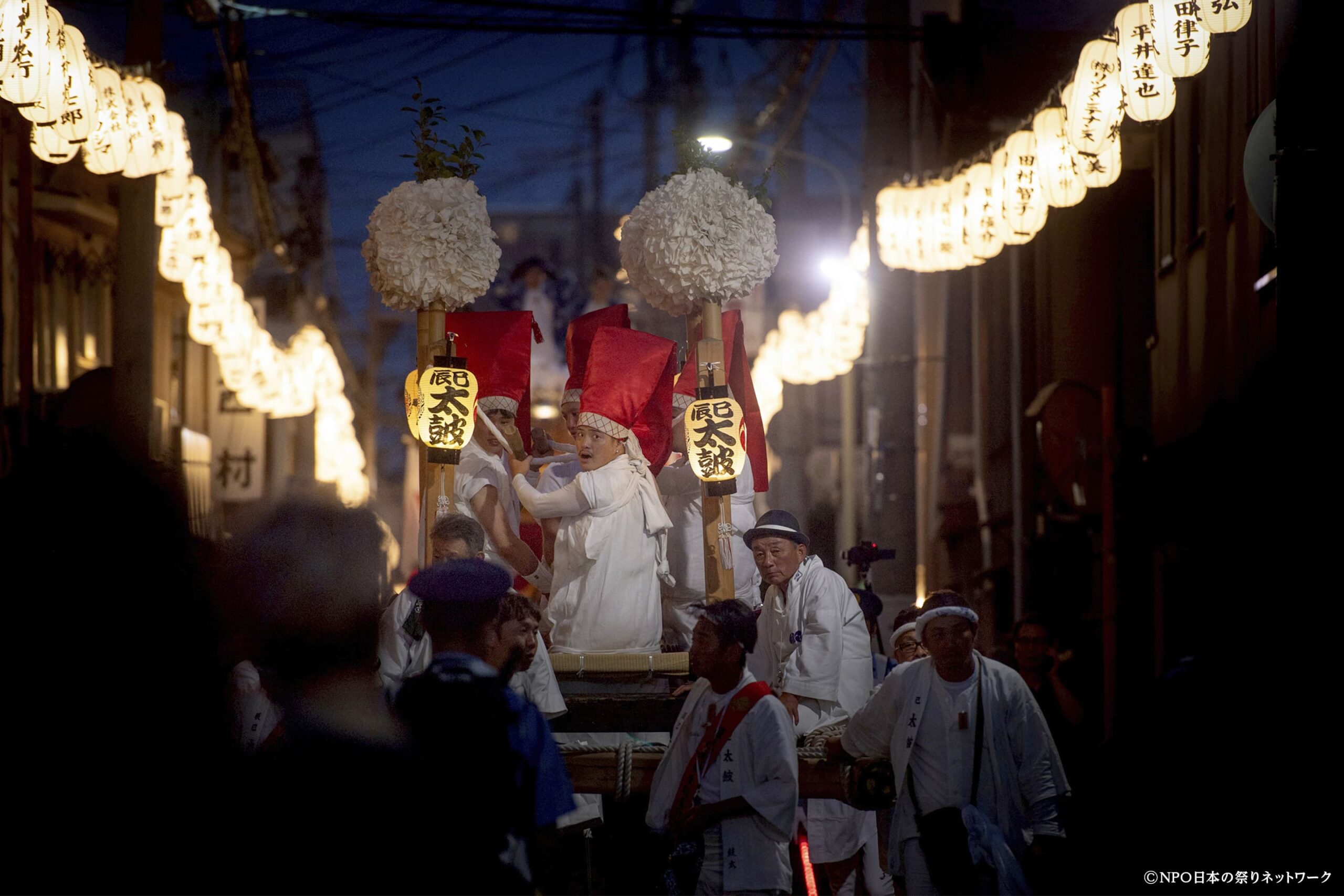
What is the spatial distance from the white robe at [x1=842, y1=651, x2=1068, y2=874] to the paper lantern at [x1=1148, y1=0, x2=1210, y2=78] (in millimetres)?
4719

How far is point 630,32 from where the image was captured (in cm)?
1315

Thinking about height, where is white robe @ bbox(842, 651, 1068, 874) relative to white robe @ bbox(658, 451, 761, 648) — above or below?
below

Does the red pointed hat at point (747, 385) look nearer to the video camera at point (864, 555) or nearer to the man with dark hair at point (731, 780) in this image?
the video camera at point (864, 555)

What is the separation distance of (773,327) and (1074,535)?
2055 centimetres

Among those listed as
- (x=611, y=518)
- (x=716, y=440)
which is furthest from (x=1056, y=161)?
(x=611, y=518)

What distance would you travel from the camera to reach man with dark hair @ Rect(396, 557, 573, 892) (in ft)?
13.3

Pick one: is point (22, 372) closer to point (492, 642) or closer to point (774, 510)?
point (774, 510)

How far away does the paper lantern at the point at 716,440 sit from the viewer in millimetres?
8555

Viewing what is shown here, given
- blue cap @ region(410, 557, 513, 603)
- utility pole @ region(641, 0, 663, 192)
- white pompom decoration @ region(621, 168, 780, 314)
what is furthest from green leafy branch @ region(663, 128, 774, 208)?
utility pole @ region(641, 0, 663, 192)

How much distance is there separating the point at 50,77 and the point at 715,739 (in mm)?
6413

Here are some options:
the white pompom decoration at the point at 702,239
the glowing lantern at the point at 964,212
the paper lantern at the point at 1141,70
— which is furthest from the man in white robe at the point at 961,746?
the glowing lantern at the point at 964,212

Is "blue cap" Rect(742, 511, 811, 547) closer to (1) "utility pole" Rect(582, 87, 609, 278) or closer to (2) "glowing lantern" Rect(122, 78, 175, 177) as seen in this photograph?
(2) "glowing lantern" Rect(122, 78, 175, 177)

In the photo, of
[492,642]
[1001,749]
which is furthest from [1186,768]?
[492,642]

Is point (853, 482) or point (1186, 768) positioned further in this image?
point (853, 482)
